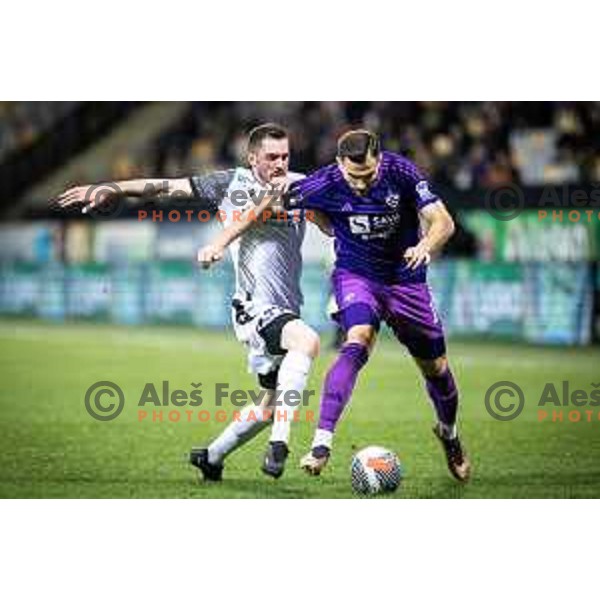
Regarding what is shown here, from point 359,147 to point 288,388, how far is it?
119 cm

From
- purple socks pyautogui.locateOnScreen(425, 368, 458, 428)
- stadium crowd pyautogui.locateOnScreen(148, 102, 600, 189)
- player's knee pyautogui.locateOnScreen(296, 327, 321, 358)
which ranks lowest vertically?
purple socks pyautogui.locateOnScreen(425, 368, 458, 428)

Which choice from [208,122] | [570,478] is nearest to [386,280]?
[570,478]

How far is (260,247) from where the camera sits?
Result: 701 cm

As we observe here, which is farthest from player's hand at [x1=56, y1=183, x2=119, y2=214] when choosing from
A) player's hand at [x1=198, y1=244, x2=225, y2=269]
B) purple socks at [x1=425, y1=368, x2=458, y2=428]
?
purple socks at [x1=425, y1=368, x2=458, y2=428]

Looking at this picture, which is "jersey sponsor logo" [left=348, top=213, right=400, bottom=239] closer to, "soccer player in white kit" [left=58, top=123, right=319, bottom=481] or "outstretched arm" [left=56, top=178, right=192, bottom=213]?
"soccer player in white kit" [left=58, top=123, right=319, bottom=481]

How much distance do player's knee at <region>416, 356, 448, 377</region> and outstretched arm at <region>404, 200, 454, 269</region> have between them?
515 mm

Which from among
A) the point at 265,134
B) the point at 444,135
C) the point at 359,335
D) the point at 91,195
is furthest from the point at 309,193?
the point at 444,135

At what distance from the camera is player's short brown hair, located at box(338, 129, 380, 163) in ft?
22.4

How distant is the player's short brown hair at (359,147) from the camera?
22.4 feet

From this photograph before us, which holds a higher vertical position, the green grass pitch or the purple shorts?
the purple shorts

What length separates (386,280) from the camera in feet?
22.4

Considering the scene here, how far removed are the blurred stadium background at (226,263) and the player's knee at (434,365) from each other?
2.44 ft

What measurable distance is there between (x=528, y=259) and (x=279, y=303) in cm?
600
